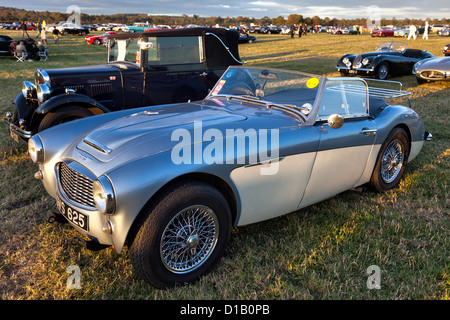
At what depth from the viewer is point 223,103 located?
3.64 m

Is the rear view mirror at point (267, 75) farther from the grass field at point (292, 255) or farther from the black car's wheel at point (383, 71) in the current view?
the black car's wheel at point (383, 71)

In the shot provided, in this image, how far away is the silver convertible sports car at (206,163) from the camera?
7.53 feet

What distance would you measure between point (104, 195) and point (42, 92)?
3.92 m

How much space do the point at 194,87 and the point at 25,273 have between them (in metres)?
4.32

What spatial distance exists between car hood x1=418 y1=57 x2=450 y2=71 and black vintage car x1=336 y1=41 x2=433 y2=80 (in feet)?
4.95

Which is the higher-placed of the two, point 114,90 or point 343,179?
point 114,90

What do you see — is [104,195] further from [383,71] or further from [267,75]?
[383,71]

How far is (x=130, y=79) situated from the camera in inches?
229

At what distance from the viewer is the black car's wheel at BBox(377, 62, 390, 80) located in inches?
484

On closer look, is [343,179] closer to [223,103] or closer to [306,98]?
[306,98]

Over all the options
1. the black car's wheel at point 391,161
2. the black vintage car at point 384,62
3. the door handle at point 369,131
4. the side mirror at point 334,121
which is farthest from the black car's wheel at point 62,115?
the black vintage car at point 384,62

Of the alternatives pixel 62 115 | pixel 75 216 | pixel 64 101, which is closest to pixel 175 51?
pixel 64 101

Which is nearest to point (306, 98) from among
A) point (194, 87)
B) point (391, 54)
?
point (194, 87)
